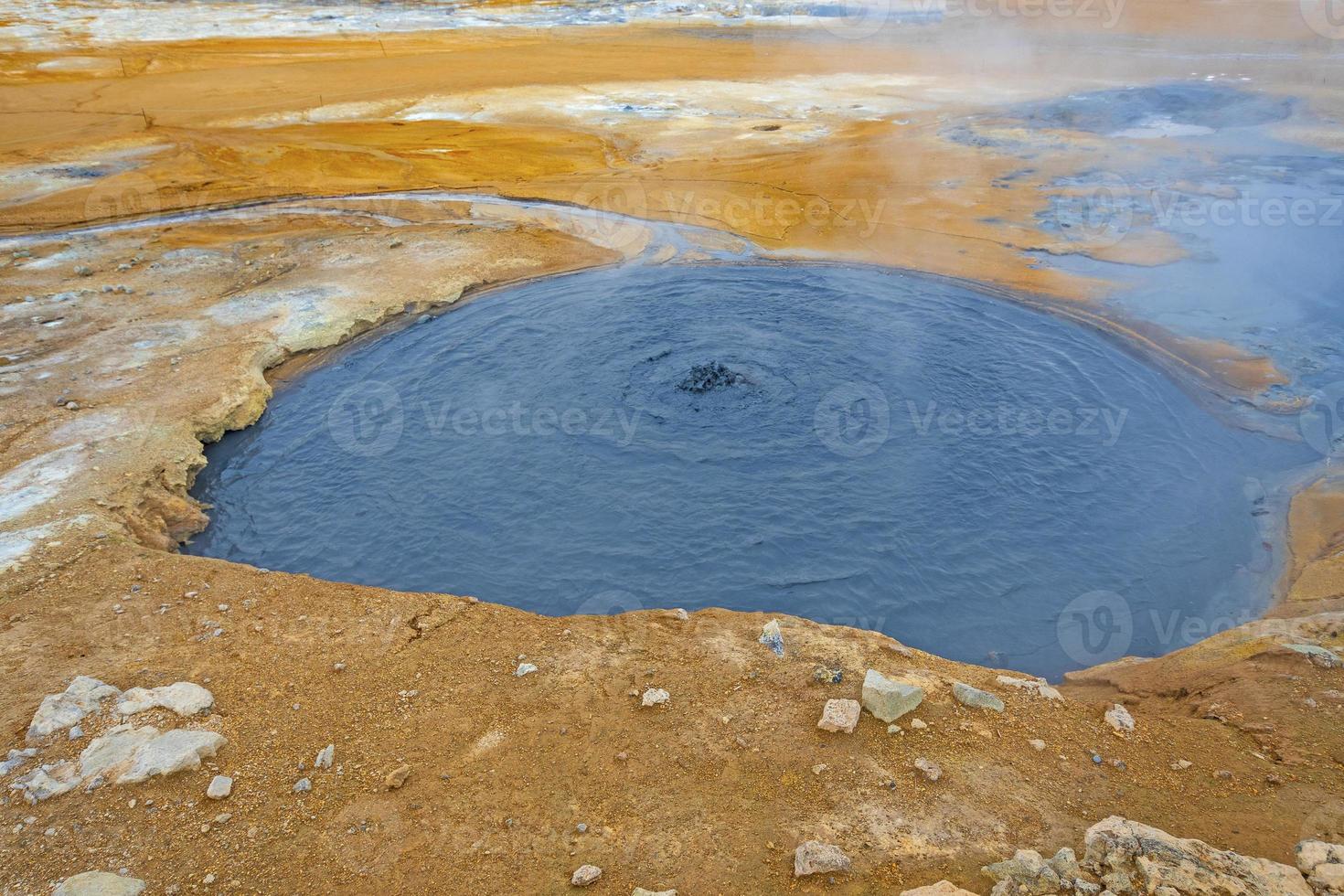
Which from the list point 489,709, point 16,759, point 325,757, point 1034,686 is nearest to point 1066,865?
point 1034,686

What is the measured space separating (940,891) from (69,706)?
18.7 ft

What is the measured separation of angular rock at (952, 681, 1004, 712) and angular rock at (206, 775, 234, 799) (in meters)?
4.85

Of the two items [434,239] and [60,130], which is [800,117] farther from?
[60,130]

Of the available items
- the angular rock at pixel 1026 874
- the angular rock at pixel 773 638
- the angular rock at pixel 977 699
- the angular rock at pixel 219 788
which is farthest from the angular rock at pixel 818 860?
the angular rock at pixel 219 788

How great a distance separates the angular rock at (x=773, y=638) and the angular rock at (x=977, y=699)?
1.33 meters

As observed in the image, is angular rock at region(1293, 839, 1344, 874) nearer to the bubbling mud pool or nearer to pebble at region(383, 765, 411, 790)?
the bubbling mud pool

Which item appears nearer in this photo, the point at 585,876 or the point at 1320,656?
the point at 585,876

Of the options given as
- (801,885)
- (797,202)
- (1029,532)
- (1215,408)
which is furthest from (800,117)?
(801,885)

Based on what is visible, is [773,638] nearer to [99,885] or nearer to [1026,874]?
[1026,874]

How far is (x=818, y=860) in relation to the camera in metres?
4.52

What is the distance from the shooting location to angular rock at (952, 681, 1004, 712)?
575cm

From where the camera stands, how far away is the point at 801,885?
4.49 metres

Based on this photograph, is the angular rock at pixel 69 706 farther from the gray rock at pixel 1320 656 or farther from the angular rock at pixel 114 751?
the gray rock at pixel 1320 656

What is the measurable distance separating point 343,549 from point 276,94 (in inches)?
866
